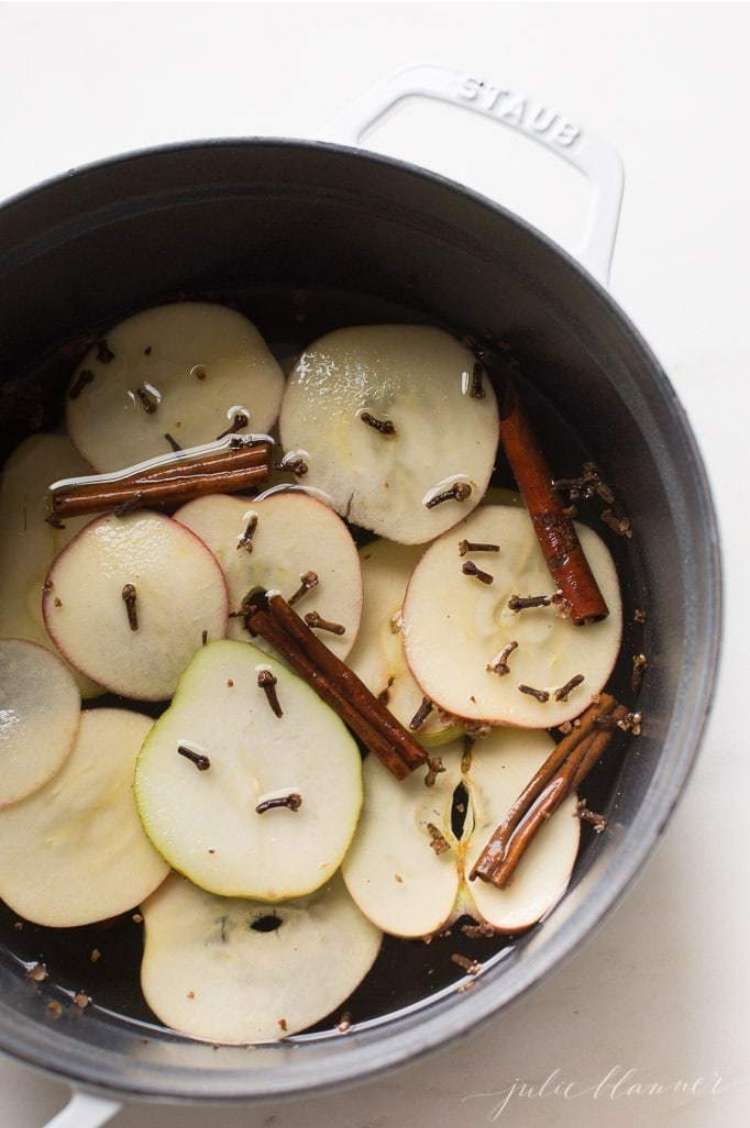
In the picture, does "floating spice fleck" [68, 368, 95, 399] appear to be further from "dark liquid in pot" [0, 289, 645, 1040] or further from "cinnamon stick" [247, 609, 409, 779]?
"cinnamon stick" [247, 609, 409, 779]

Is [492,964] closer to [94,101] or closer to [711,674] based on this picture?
[711,674]

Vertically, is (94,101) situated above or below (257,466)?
above

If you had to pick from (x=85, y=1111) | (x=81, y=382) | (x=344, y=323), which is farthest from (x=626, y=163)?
(x=85, y=1111)

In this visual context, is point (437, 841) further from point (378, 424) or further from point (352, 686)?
point (378, 424)

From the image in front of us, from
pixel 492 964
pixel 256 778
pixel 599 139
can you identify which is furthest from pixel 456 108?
pixel 492 964

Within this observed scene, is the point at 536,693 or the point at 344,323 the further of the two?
the point at 344,323
